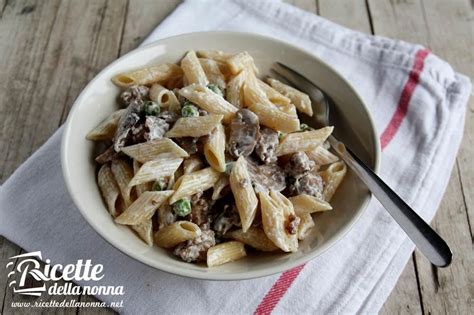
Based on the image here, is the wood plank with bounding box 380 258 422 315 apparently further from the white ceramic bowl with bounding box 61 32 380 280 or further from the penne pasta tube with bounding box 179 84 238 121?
the penne pasta tube with bounding box 179 84 238 121

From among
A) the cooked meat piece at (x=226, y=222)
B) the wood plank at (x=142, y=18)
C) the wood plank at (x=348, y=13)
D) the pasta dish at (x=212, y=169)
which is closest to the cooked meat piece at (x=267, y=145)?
the pasta dish at (x=212, y=169)

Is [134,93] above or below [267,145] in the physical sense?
above

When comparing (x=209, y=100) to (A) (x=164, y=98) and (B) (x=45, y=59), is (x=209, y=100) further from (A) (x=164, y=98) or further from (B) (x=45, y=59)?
(B) (x=45, y=59)

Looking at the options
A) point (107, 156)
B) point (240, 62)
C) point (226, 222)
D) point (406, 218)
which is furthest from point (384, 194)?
point (107, 156)

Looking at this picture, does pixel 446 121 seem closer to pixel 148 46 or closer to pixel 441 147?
pixel 441 147

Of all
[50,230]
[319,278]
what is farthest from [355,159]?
[50,230]

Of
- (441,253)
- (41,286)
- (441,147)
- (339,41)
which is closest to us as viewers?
(441,253)
